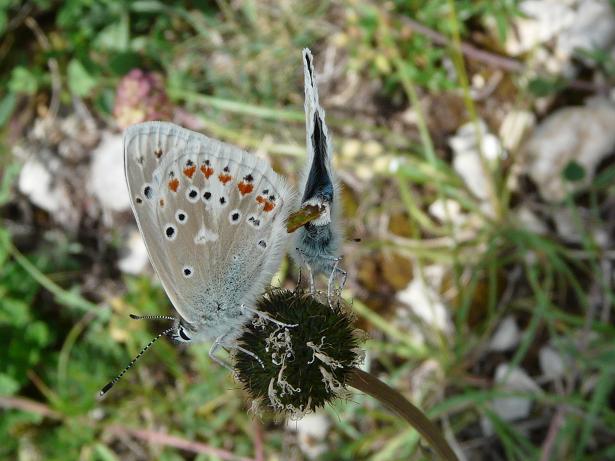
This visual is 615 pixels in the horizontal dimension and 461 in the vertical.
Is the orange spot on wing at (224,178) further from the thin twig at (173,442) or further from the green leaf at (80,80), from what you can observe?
the green leaf at (80,80)

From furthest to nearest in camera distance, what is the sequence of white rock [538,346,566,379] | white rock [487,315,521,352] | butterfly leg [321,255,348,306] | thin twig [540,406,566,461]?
white rock [487,315,521,352] < white rock [538,346,566,379] < thin twig [540,406,566,461] < butterfly leg [321,255,348,306]

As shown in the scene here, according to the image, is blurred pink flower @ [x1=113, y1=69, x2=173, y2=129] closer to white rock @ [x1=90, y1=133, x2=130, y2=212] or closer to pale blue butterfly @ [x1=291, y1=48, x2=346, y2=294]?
white rock @ [x1=90, y1=133, x2=130, y2=212]

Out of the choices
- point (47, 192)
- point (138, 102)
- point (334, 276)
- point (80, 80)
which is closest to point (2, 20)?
point (80, 80)

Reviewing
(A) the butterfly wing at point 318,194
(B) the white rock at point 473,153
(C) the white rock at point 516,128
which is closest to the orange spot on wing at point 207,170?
(A) the butterfly wing at point 318,194

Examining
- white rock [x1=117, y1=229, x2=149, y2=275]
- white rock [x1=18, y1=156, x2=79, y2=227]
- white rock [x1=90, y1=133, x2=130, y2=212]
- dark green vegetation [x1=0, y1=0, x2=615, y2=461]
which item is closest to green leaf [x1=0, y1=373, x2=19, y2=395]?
dark green vegetation [x1=0, y1=0, x2=615, y2=461]

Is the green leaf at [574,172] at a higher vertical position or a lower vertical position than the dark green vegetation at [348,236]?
higher

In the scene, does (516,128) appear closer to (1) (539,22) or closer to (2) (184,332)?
(1) (539,22)

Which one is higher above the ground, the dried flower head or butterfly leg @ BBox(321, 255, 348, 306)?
butterfly leg @ BBox(321, 255, 348, 306)
